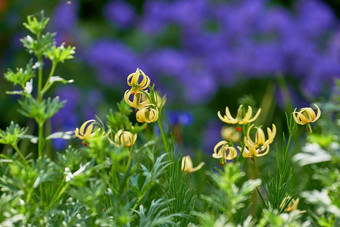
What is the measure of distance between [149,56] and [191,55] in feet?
1.27

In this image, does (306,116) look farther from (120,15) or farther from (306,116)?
(120,15)

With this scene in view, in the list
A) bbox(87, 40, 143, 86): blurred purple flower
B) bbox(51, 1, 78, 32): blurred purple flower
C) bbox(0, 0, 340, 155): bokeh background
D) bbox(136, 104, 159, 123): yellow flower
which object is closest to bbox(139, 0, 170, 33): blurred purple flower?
bbox(0, 0, 340, 155): bokeh background

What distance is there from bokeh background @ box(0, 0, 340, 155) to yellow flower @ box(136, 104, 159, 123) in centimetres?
274

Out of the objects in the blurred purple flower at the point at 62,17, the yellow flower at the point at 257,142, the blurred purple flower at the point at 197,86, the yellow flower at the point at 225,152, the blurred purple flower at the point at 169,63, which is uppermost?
the yellow flower at the point at 257,142

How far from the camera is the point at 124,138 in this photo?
0.89 metres

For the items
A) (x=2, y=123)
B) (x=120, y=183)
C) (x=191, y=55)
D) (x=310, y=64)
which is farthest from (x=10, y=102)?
(x=120, y=183)

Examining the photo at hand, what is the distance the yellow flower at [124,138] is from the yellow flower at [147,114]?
0.06 meters

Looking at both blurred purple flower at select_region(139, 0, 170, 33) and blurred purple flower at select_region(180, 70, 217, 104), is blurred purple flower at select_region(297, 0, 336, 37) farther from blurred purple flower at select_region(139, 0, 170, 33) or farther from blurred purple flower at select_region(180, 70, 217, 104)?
blurred purple flower at select_region(139, 0, 170, 33)

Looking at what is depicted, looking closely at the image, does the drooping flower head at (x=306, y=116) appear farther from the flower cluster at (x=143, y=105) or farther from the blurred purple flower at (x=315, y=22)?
the blurred purple flower at (x=315, y=22)

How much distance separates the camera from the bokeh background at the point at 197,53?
3.86 metres

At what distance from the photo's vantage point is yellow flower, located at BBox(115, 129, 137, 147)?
2.82 feet

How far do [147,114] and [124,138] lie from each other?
3.7 inches

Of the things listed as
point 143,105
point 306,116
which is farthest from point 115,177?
point 306,116

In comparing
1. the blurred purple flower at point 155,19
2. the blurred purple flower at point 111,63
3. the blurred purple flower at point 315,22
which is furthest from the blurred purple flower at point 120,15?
the blurred purple flower at point 315,22
